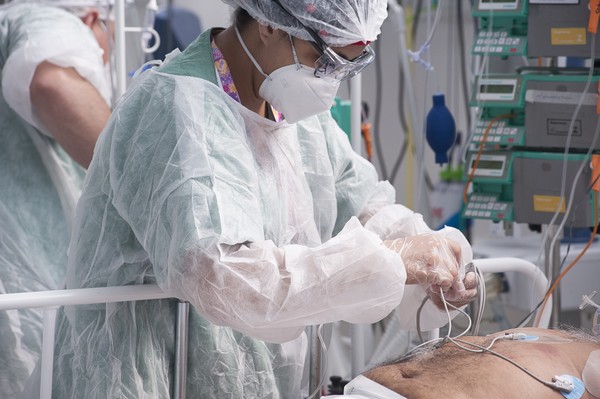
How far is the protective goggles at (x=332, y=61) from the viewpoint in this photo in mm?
1623

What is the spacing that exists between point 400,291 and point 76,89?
111 cm

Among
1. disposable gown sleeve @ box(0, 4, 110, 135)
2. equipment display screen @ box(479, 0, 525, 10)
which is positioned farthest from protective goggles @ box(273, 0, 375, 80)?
equipment display screen @ box(479, 0, 525, 10)

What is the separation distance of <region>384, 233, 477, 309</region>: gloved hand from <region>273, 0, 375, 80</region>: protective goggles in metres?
0.35

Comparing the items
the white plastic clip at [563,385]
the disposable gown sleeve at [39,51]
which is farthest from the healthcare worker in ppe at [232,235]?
the disposable gown sleeve at [39,51]

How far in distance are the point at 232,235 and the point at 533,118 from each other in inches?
56.9

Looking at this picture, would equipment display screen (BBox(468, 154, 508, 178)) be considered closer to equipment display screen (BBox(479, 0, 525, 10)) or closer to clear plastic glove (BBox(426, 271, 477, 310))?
equipment display screen (BBox(479, 0, 525, 10))

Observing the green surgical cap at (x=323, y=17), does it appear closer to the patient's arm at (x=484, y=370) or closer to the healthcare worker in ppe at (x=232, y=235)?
the healthcare worker in ppe at (x=232, y=235)

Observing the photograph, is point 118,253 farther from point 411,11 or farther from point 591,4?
point 411,11

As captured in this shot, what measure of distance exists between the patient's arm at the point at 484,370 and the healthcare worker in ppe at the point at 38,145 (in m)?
0.98

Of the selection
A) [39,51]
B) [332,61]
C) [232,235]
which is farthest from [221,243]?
[39,51]

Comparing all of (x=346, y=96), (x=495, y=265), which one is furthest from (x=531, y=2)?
(x=346, y=96)

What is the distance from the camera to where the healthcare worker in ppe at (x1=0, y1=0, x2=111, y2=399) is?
215cm

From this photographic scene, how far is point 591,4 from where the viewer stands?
7.94 ft

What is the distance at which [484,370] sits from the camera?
4.91 ft
